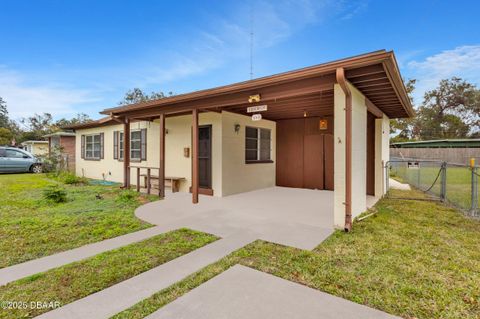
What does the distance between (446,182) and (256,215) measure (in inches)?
215

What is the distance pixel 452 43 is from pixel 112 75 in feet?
71.8

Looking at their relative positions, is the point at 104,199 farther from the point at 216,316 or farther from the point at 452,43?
the point at 452,43

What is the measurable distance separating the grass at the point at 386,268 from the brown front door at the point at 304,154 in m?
4.13

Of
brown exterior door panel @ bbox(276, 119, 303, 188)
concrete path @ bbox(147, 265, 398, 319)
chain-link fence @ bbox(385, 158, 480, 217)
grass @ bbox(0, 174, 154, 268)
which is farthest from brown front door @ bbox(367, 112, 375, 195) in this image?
grass @ bbox(0, 174, 154, 268)

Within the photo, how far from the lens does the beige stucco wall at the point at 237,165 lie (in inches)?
275

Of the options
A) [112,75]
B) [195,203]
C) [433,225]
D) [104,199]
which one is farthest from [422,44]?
[112,75]

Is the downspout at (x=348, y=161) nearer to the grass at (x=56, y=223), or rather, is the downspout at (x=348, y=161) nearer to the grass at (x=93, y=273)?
the grass at (x=93, y=273)

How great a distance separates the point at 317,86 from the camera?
4012mm

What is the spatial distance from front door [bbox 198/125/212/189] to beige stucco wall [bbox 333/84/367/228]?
398 cm

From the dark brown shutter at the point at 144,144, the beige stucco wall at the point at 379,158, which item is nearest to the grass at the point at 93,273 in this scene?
the beige stucco wall at the point at 379,158

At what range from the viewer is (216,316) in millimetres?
1836

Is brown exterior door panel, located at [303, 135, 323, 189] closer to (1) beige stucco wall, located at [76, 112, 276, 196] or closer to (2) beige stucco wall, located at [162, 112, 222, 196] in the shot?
(1) beige stucco wall, located at [76, 112, 276, 196]

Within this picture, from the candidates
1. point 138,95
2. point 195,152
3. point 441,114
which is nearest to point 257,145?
point 195,152

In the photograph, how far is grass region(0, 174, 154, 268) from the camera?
319 centimetres
